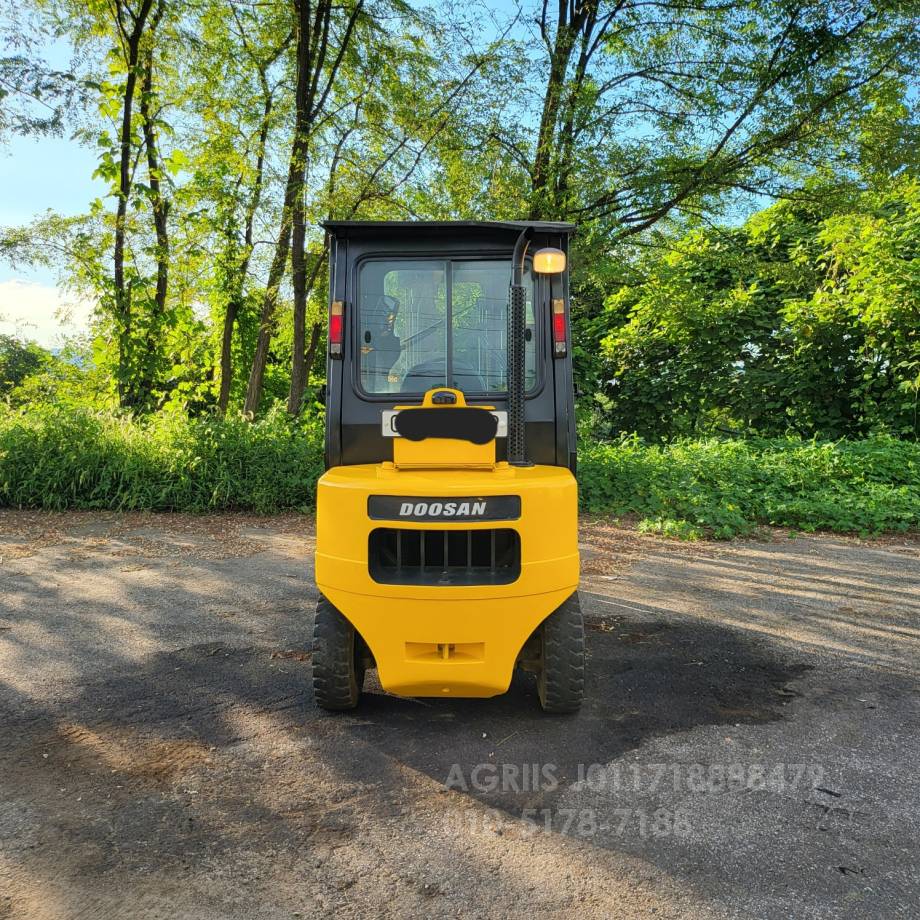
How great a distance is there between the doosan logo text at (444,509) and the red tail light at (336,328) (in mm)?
1020

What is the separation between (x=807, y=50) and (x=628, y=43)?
2664mm

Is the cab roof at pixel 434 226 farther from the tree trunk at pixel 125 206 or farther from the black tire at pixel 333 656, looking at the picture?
the tree trunk at pixel 125 206

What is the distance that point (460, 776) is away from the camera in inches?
118

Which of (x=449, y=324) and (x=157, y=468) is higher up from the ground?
(x=449, y=324)

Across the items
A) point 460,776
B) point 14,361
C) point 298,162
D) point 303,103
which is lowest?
point 460,776

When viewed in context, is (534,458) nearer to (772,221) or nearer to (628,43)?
(628,43)

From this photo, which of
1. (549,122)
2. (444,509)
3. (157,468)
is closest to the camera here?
(444,509)

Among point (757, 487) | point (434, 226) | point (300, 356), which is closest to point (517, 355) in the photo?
point (434, 226)

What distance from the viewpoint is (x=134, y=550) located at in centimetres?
726

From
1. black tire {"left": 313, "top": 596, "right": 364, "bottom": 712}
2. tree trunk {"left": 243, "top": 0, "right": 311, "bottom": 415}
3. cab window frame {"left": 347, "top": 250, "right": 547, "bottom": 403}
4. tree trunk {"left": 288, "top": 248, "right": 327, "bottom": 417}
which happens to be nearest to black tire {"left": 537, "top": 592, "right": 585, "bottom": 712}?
black tire {"left": 313, "top": 596, "right": 364, "bottom": 712}

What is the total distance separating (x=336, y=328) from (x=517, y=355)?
0.94 m

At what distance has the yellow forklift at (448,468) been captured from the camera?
3.13 meters

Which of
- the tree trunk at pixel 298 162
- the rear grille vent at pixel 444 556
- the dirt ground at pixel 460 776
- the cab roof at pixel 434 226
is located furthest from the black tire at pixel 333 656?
the tree trunk at pixel 298 162

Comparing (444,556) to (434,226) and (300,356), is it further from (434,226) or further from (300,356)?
(300,356)
